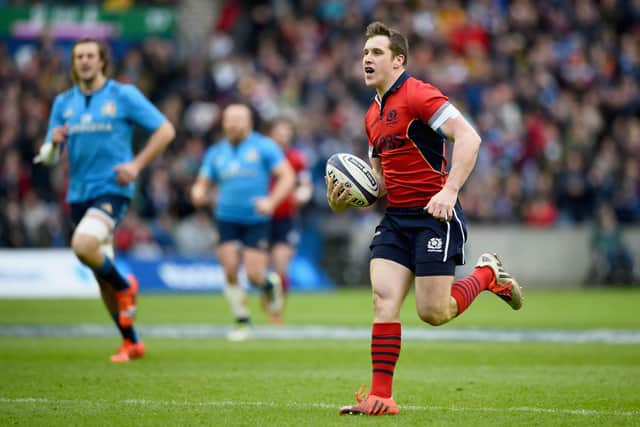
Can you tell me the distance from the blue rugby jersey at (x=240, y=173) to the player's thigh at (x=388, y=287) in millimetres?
6508

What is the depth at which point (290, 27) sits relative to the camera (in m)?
28.3

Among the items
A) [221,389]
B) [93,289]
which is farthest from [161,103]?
[221,389]

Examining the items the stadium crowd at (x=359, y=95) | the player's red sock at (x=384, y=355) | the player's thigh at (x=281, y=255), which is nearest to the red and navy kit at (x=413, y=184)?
the player's red sock at (x=384, y=355)

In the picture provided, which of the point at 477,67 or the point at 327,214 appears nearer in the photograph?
the point at 327,214

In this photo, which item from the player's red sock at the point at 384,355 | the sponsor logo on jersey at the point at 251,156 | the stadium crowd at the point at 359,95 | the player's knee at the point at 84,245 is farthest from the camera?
the stadium crowd at the point at 359,95

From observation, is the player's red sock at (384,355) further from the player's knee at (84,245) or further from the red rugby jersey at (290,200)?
the red rugby jersey at (290,200)

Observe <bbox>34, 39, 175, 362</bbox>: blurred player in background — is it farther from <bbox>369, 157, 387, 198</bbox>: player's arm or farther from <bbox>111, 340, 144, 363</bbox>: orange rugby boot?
<bbox>369, 157, 387, 198</bbox>: player's arm

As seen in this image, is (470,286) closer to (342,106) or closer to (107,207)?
(107,207)

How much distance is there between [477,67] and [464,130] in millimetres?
20906

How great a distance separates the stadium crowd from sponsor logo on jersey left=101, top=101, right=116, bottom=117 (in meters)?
12.2

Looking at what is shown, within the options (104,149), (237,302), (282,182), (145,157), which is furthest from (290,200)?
(104,149)

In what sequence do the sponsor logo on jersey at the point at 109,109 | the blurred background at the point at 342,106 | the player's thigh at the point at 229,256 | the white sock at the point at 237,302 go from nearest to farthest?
the sponsor logo on jersey at the point at 109,109 < the white sock at the point at 237,302 < the player's thigh at the point at 229,256 < the blurred background at the point at 342,106

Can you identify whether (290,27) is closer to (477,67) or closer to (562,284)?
(477,67)

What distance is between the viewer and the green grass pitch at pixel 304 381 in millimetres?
7137
